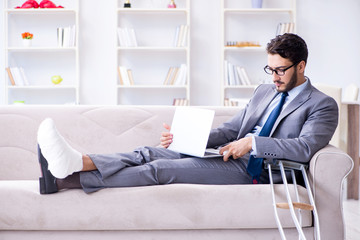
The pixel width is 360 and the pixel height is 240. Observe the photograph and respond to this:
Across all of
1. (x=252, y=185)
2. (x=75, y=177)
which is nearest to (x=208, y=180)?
(x=252, y=185)

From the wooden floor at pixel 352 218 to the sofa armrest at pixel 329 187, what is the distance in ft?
2.37

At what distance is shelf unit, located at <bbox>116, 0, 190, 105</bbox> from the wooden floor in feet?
8.81

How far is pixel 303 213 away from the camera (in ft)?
6.13

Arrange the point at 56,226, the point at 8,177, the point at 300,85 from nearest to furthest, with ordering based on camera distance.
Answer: the point at 56,226
the point at 300,85
the point at 8,177

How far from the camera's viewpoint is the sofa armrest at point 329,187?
74.7 inches

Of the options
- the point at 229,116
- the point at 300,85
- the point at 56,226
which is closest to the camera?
the point at 56,226

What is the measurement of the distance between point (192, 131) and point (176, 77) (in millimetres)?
3520

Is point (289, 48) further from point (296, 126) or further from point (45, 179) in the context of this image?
point (45, 179)

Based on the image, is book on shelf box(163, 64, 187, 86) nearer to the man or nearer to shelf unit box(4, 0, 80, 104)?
shelf unit box(4, 0, 80, 104)

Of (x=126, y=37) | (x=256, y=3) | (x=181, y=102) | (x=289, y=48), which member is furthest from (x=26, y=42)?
(x=289, y=48)

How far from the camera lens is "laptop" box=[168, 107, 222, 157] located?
6.62 feet

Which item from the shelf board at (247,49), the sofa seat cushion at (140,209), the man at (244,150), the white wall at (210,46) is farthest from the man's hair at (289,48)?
the white wall at (210,46)

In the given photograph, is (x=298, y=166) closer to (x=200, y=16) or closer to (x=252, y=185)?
(x=252, y=185)

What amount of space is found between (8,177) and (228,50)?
12.3 feet
